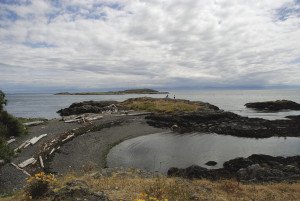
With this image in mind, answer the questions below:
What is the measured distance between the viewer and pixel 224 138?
43500 millimetres

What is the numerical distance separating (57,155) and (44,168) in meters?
4.09

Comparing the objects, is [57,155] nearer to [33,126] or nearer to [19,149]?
[19,149]

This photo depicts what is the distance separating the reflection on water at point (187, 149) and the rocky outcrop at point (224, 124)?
2943 mm

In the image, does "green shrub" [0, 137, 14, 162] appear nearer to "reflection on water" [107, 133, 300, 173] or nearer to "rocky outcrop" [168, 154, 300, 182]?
"reflection on water" [107, 133, 300, 173]

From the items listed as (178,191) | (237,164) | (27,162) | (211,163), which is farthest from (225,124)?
(178,191)

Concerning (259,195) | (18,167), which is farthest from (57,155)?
(259,195)

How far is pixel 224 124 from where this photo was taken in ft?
173

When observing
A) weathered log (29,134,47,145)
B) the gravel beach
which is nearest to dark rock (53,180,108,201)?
the gravel beach

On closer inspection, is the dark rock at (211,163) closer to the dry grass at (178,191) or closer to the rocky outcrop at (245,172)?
the rocky outcrop at (245,172)

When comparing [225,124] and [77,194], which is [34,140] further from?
[225,124]

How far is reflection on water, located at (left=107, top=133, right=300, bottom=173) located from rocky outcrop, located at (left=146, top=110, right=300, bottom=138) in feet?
9.65

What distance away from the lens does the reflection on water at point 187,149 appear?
29.5 metres

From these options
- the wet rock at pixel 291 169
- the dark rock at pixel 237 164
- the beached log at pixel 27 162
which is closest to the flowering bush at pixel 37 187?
the beached log at pixel 27 162

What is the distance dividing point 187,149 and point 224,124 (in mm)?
19163
